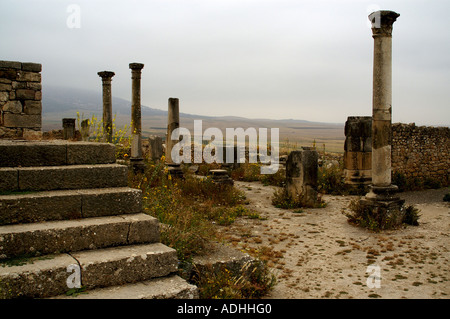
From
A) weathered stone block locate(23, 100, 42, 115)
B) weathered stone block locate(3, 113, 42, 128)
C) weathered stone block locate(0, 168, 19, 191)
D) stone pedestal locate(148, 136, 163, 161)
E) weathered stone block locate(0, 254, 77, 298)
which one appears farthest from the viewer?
stone pedestal locate(148, 136, 163, 161)

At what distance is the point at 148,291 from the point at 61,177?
185 cm

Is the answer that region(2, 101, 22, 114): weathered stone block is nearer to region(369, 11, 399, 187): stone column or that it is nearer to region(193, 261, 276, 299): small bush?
region(193, 261, 276, 299): small bush

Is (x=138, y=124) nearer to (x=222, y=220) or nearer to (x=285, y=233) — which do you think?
A: (x=222, y=220)

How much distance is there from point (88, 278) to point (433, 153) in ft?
51.3

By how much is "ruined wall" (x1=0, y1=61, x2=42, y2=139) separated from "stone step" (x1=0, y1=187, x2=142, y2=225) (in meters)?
5.37

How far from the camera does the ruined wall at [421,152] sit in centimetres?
1478

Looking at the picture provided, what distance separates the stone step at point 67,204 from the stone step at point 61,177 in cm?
11

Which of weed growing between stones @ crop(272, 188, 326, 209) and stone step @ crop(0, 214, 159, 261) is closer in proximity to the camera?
stone step @ crop(0, 214, 159, 261)

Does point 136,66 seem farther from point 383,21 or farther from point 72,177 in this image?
point 72,177

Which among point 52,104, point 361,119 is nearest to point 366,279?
point 361,119

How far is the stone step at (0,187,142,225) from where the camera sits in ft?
13.1

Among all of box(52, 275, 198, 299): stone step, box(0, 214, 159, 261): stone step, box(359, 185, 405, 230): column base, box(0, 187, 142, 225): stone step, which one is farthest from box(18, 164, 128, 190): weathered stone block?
box(359, 185, 405, 230): column base

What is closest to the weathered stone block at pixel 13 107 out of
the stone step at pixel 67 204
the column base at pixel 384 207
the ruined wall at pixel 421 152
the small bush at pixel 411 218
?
the stone step at pixel 67 204

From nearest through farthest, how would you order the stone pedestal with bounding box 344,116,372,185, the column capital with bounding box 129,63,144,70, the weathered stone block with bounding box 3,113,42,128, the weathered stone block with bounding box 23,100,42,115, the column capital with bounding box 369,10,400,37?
the column capital with bounding box 369,10,400,37 < the weathered stone block with bounding box 3,113,42,128 < the weathered stone block with bounding box 23,100,42,115 < the stone pedestal with bounding box 344,116,372,185 < the column capital with bounding box 129,63,144,70
